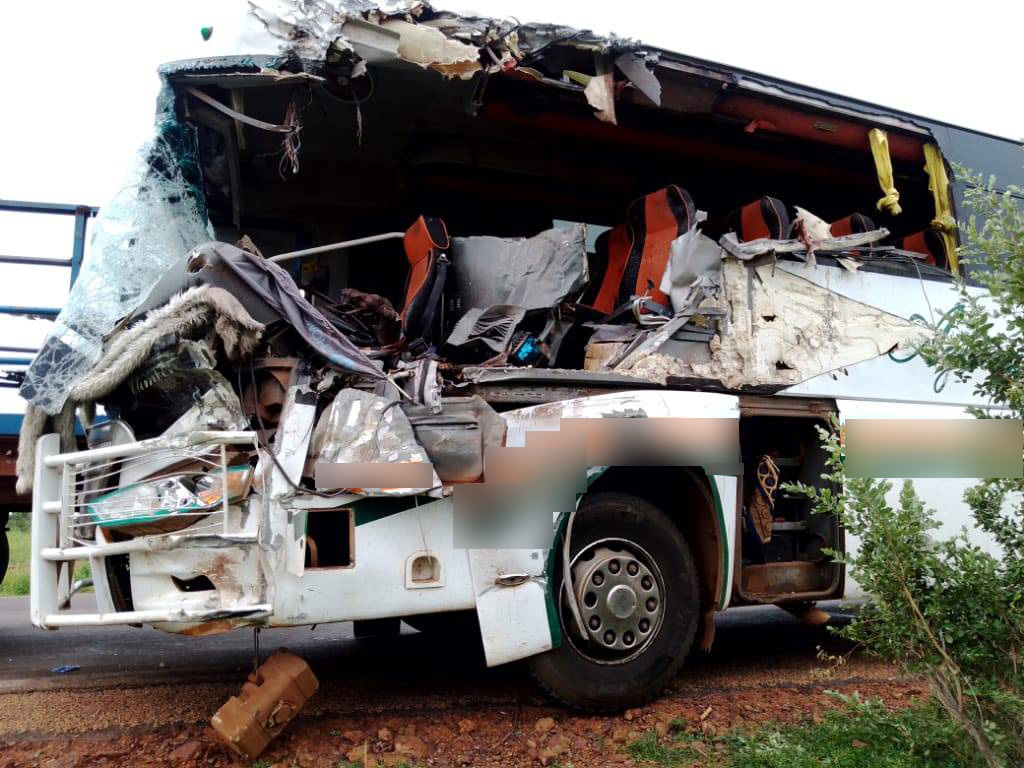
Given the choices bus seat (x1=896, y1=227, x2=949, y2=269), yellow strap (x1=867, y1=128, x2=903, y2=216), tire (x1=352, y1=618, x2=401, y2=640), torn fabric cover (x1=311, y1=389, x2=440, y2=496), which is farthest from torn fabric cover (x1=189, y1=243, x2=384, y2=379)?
bus seat (x1=896, y1=227, x2=949, y2=269)

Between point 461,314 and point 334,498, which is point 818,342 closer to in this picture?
point 461,314

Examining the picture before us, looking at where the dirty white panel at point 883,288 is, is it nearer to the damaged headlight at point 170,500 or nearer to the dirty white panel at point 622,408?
the dirty white panel at point 622,408

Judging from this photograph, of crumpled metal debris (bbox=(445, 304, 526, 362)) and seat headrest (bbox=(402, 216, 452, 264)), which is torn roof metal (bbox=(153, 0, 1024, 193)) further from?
crumpled metal debris (bbox=(445, 304, 526, 362))

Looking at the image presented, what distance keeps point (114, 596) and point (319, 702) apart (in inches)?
49.8

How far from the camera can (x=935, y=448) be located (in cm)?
399

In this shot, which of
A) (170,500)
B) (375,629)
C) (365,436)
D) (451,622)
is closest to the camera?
(170,500)

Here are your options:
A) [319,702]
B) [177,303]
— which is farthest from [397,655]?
[177,303]

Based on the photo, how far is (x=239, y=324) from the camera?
379 cm

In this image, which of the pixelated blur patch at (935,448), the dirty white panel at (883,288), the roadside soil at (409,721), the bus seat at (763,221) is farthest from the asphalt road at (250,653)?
the bus seat at (763,221)

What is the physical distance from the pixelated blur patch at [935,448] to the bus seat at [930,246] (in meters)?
2.62

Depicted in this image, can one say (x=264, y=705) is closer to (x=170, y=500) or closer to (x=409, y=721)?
(x=409, y=721)

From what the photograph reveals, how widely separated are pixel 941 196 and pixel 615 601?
4.11 m

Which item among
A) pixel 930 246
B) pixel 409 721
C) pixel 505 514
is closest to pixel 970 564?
pixel 505 514

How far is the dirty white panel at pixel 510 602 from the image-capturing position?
12.8 ft
